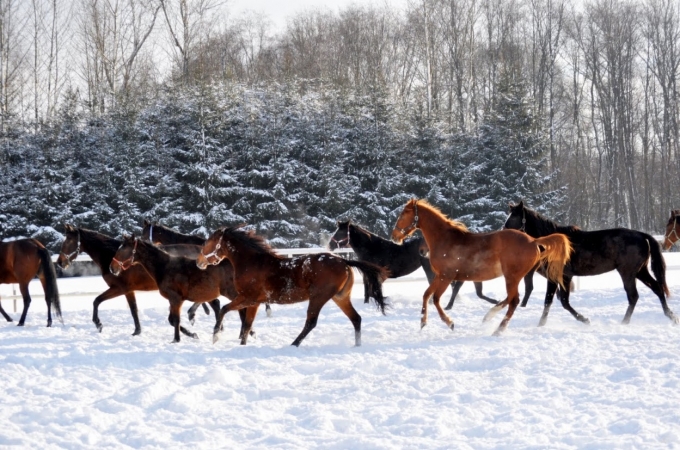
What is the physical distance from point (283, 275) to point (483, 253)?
2.65 meters

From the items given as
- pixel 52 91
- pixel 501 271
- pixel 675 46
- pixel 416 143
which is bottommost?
pixel 501 271

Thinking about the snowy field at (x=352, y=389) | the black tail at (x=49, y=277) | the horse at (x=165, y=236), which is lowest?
the snowy field at (x=352, y=389)

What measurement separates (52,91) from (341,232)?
2572 cm

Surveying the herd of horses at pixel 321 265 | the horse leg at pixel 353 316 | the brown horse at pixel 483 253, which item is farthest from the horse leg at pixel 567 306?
the horse leg at pixel 353 316

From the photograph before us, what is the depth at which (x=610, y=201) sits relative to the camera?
39.6 meters

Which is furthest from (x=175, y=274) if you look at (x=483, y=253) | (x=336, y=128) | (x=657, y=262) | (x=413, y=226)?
(x=336, y=128)

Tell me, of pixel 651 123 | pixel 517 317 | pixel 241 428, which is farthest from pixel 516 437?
pixel 651 123

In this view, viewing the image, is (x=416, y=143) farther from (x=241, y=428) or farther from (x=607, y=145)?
(x=241, y=428)

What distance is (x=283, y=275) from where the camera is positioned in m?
9.02

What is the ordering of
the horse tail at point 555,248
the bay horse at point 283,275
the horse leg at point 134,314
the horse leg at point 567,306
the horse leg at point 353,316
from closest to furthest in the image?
1. the bay horse at point 283,275
2. the horse leg at point 353,316
3. the horse tail at point 555,248
4. the horse leg at point 134,314
5. the horse leg at point 567,306

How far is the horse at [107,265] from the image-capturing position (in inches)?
407

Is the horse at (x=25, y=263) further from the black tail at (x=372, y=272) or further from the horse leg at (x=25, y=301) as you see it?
the black tail at (x=372, y=272)

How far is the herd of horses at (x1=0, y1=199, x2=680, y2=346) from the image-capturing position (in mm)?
9016

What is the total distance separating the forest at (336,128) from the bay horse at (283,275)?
58.7ft
